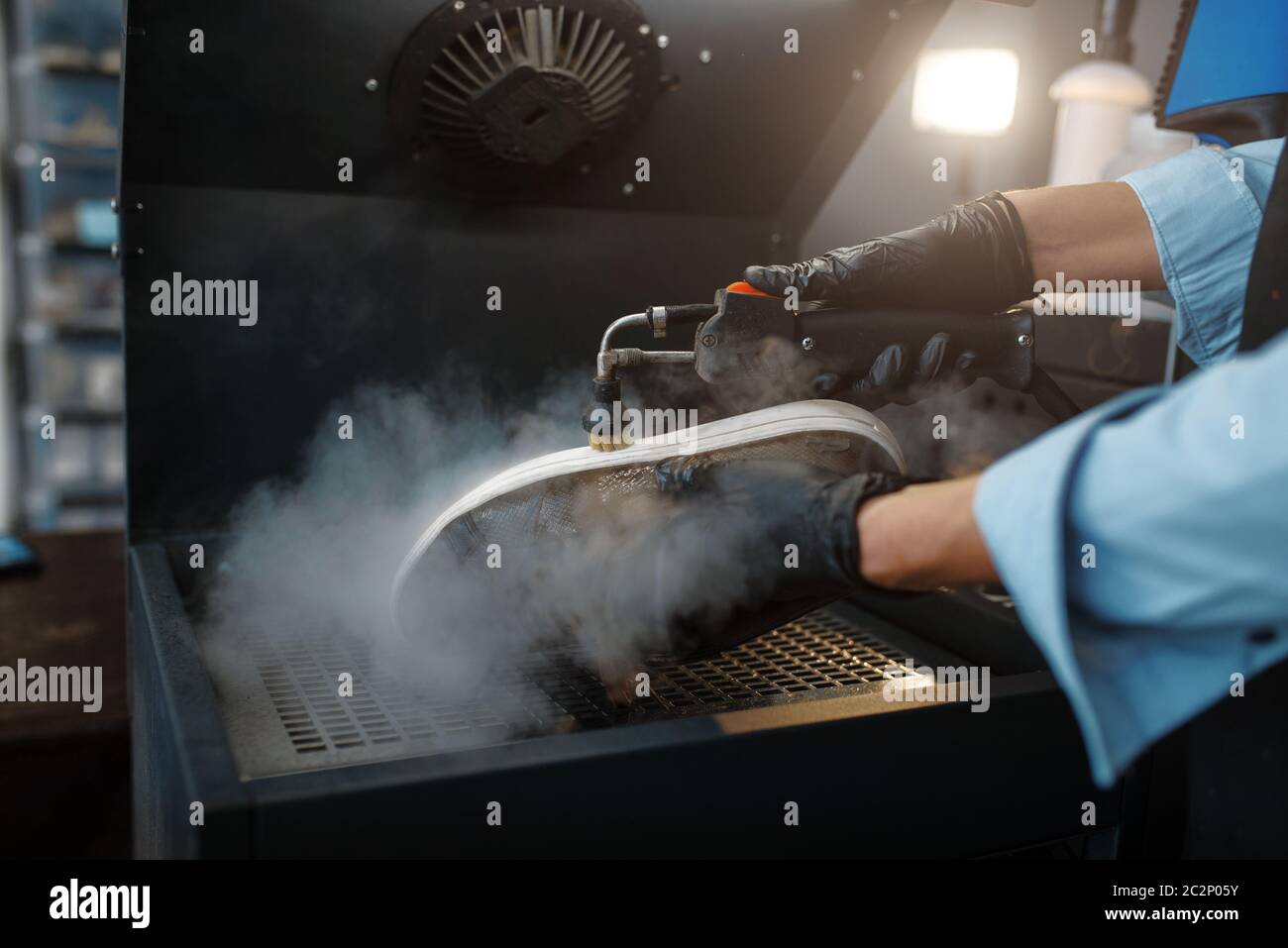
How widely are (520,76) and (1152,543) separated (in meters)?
0.80

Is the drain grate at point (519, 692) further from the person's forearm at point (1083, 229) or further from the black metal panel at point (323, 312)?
the person's forearm at point (1083, 229)

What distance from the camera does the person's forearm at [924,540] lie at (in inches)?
24.0

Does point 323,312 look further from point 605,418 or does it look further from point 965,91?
point 965,91

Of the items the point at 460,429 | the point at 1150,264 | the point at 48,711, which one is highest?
the point at 1150,264

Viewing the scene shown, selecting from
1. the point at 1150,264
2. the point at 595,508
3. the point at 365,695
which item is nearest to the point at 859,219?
the point at 1150,264

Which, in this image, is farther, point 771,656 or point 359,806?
point 771,656

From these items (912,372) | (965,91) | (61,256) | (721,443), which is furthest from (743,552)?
(61,256)

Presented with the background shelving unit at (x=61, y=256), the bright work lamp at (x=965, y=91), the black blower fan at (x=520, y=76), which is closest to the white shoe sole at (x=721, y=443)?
the black blower fan at (x=520, y=76)

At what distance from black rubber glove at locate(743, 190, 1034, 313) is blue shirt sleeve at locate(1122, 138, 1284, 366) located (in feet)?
0.43

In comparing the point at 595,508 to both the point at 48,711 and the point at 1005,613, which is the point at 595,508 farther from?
the point at 48,711

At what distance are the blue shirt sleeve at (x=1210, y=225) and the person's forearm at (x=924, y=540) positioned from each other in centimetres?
45

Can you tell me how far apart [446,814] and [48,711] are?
3.16ft

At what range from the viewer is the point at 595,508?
87 cm

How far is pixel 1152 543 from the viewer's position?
54 centimetres
